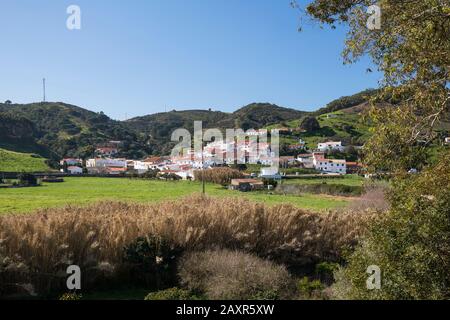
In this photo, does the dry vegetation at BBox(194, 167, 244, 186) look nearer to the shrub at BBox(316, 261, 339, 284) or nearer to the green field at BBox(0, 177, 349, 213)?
the green field at BBox(0, 177, 349, 213)

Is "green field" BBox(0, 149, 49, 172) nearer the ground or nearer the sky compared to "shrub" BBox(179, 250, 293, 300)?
nearer the sky

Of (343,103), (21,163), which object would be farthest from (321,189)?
(343,103)

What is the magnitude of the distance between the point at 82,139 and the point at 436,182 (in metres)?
117

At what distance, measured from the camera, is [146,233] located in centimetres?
1380

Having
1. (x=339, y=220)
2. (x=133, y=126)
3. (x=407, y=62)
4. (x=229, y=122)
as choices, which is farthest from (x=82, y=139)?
(x=407, y=62)

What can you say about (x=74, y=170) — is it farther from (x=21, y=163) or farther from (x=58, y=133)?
(x=58, y=133)

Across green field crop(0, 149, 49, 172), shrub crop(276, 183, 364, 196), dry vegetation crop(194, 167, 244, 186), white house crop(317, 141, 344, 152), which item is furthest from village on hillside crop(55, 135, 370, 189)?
shrub crop(276, 183, 364, 196)

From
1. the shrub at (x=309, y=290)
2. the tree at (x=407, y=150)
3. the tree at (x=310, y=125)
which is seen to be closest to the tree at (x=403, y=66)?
the tree at (x=407, y=150)

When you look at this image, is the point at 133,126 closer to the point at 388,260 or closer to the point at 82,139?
the point at 82,139

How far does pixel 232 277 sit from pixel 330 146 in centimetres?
8660

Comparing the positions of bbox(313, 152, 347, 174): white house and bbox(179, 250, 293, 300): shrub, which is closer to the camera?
bbox(179, 250, 293, 300): shrub

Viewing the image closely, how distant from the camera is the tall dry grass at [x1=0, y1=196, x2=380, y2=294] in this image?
11.7 m

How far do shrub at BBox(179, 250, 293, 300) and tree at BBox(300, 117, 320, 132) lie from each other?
105022 millimetres
